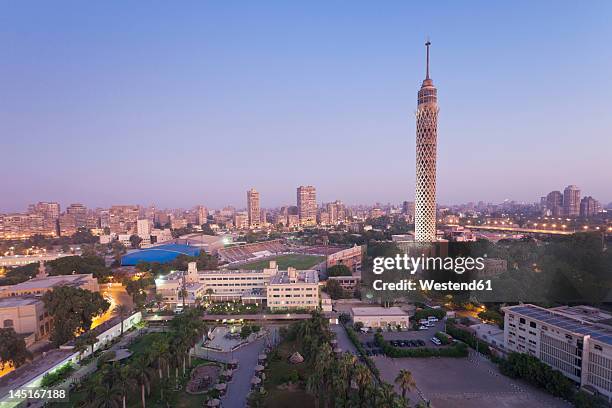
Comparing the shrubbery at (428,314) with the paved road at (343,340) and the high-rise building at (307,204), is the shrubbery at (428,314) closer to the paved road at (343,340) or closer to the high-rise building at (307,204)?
the paved road at (343,340)

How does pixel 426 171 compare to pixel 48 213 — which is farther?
pixel 48 213

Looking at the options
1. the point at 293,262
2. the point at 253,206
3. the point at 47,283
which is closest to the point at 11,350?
the point at 47,283

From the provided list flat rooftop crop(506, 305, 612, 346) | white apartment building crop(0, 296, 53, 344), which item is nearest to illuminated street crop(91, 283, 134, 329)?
white apartment building crop(0, 296, 53, 344)

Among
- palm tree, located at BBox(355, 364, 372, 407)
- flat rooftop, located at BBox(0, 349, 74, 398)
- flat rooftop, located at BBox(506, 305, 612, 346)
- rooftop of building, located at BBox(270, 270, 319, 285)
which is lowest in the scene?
flat rooftop, located at BBox(0, 349, 74, 398)

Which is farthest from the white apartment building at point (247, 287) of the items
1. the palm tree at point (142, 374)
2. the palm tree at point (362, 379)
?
the palm tree at point (362, 379)

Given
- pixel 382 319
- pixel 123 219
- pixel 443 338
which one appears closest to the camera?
pixel 443 338

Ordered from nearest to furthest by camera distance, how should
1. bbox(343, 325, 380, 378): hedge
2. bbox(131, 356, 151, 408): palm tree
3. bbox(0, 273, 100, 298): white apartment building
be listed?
bbox(131, 356, 151, 408): palm tree, bbox(343, 325, 380, 378): hedge, bbox(0, 273, 100, 298): white apartment building

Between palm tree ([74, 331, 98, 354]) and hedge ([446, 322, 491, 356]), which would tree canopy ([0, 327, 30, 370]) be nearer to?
palm tree ([74, 331, 98, 354])

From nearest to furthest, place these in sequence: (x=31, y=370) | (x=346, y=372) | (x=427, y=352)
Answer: (x=346, y=372), (x=31, y=370), (x=427, y=352)

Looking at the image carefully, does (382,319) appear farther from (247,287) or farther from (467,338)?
(247,287)
